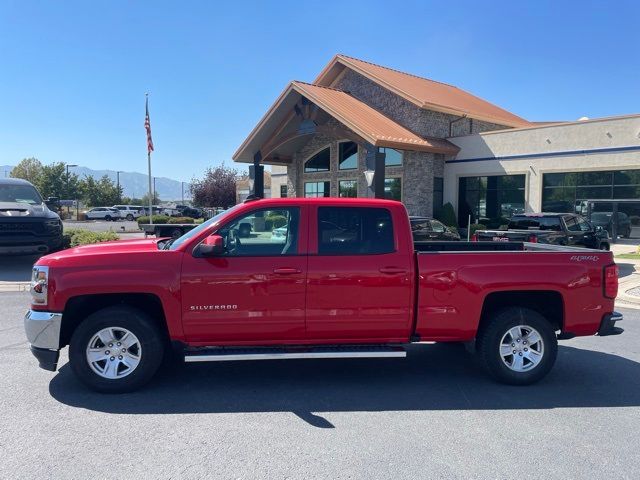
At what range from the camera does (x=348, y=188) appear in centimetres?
2734

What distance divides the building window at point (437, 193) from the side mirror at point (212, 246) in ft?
70.8

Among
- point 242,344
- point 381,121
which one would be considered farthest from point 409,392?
point 381,121

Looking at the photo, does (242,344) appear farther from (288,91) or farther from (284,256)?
(288,91)

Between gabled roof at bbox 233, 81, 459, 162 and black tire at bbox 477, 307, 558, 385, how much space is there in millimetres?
16109

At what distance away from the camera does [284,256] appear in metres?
4.78

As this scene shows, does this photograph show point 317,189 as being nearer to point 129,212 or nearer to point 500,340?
point 500,340

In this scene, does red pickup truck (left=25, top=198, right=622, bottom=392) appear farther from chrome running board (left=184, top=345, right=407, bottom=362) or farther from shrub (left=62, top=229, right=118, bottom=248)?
shrub (left=62, top=229, right=118, bottom=248)

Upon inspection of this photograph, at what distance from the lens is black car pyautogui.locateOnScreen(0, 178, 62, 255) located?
11.7 metres

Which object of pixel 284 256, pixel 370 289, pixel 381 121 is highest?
pixel 381 121


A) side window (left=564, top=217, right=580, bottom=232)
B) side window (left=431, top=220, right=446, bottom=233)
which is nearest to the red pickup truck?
side window (left=564, top=217, right=580, bottom=232)

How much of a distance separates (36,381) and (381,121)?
69.0ft

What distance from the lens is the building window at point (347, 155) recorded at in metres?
27.0

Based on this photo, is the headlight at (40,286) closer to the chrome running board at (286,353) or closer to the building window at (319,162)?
the chrome running board at (286,353)

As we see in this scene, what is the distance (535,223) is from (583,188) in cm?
950
